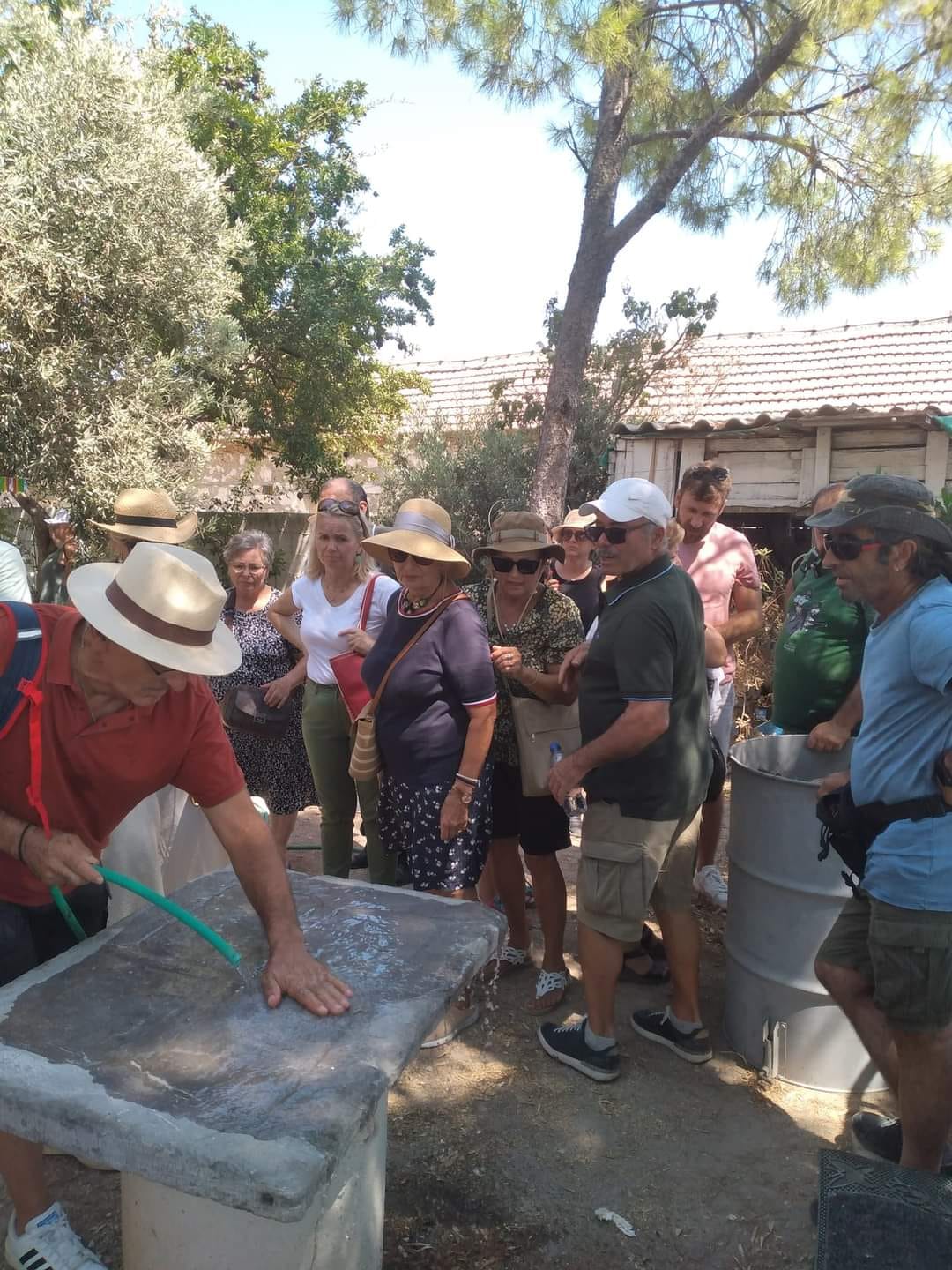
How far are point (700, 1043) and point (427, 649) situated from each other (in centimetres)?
166

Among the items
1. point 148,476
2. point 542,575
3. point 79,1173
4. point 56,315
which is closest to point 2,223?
point 56,315

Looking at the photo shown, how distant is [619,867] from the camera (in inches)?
115

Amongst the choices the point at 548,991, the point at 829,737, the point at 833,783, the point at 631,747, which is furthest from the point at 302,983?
the point at 829,737

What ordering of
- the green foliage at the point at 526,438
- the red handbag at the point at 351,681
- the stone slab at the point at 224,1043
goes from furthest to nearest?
the green foliage at the point at 526,438
the red handbag at the point at 351,681
the stone slab at the point at 224,1043

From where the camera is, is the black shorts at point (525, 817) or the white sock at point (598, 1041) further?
the black shorts at point (525, 817)

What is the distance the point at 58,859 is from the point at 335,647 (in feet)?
6.73

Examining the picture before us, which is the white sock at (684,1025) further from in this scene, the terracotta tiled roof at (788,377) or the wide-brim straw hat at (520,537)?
the terracotta tiled roof at (788,377)

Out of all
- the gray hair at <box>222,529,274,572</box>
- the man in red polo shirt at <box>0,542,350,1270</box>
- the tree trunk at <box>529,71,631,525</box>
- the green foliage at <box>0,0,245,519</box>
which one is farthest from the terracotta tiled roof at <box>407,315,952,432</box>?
the man in red polo shirt at <box>0,542,350,1270</box>

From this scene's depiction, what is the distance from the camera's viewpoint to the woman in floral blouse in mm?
3432

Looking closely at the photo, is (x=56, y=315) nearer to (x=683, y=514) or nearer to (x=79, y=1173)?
(x=683, y=514)

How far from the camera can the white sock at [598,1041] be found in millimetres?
3037

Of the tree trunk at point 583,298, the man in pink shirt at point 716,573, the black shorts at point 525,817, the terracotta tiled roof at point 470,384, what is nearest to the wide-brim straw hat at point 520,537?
the black shorts at point 525,817

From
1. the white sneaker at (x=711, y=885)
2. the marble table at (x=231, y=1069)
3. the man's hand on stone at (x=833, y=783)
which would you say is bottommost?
the white sneaker at (x=711, y=885)

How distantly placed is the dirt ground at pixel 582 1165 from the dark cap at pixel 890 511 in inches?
66.5
